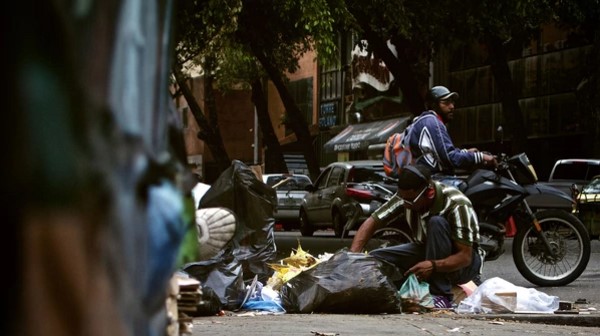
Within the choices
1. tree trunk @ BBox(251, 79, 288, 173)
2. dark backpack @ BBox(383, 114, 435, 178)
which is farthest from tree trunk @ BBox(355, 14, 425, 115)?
dark backpack @ BBox(383, 114, 435, 178)

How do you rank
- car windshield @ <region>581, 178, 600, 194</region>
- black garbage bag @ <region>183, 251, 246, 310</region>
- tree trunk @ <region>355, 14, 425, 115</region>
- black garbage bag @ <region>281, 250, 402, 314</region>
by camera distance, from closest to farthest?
1. black garbage bag @ <region>281, 250, 402, 314</region>
2. black garbage bag @ <region>183, 251, 246, 310</region>
3. car windshield @ <region>581, 178, 600, 194</region>
4. tree trunk @ <region>355, 14, 425, 115</region>

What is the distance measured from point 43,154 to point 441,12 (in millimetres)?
21316

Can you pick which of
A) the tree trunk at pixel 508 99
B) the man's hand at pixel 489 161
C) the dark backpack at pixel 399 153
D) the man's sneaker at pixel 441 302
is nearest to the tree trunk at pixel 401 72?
the tree trunk at pixel 508 99

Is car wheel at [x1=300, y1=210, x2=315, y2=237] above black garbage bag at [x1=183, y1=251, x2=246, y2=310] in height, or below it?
below

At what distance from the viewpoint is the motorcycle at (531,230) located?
10.9 meters

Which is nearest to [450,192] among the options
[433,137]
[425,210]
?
[425,210]

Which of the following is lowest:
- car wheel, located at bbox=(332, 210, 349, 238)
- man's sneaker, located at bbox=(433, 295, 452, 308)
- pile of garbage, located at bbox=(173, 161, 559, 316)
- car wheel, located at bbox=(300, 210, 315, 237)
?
car wheel, located at bbox=(300, 210, 315, 237)

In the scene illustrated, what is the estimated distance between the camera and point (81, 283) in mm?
1563

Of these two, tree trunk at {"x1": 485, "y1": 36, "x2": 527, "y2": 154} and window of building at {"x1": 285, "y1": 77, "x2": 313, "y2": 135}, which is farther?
window of building at {"x1": 285, "y1": 77, "x2": 313, "y2": 135}

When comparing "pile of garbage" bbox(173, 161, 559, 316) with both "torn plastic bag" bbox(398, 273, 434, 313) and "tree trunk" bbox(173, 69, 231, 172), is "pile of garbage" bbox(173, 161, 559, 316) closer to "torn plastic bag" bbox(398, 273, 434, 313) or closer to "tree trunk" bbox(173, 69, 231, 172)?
"torn plastic bag" bbox(398, 273, 434, 313)

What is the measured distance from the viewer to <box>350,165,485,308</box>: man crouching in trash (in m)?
8.88

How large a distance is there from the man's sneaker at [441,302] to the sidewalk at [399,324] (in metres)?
0.22

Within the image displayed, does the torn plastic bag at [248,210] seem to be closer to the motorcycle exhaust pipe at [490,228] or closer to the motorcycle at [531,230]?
the motorcycle at [531,230]

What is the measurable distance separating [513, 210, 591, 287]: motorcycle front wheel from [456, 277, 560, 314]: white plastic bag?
2228 mm
